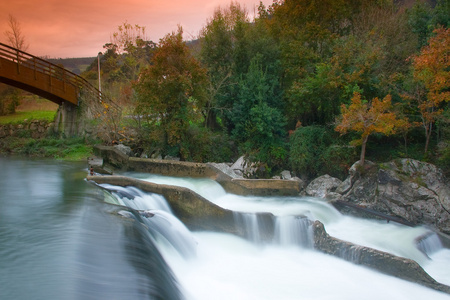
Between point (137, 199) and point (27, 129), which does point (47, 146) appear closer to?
point (27, 129)

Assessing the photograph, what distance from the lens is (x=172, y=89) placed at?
16703 millimetres

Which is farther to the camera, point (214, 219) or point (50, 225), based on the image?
point (214, 219)

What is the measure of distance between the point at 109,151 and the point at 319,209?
33.4 feet

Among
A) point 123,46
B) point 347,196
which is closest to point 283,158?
point 347,196

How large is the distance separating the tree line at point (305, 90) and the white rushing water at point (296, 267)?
4354 mm

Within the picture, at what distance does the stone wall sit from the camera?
2166cm

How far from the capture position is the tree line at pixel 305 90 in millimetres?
14328

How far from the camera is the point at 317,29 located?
2036 centimetres

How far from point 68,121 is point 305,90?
14291mm

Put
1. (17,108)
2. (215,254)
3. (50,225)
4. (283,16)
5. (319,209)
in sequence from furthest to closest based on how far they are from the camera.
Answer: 1. (17,108)
2. (283,16)
3. (319,209)
4. (215,254)
5. (50,225)

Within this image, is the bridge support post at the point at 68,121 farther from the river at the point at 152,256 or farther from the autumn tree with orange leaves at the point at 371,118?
the autumn tree with orange leaves at the point at 371,118

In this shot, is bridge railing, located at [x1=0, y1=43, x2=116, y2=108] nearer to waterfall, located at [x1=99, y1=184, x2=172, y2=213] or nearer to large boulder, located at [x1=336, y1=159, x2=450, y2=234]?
waterfall, located at [x1=99, y1=184, x2=172, y2=213]

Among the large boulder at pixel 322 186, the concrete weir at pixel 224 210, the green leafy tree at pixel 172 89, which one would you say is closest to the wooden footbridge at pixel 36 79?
the green leafy tree at pixel 172 89

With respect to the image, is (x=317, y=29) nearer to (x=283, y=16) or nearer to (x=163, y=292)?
(x=283, y=16)
